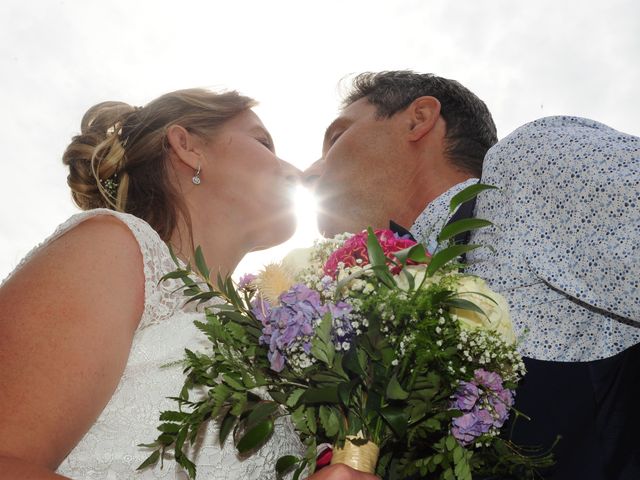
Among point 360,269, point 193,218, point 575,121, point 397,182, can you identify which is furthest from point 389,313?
point 397,182

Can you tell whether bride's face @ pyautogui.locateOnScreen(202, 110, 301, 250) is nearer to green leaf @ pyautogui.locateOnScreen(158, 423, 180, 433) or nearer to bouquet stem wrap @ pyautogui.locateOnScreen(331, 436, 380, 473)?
green leaf @ pyautogui.locateOnScreen(158, 423, 180, 433)

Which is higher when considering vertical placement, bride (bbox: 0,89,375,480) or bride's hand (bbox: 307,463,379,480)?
bride (bbox: 0,89,375,480)

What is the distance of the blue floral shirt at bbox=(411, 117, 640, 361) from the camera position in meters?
2.43

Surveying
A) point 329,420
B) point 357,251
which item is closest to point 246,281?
point 357,251

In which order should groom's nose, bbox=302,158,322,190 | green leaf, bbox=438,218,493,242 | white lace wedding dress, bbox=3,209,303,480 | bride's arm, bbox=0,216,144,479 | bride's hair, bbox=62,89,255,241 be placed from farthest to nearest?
groom's nose, bbox=302,158,322,190
bride's hair, bbox=62,89,255,241
white lace wedding dress, bbox=3,209,303,480
bride's arm, bbox=0,216,144,479
green leaf, bbox=438,218,493,242

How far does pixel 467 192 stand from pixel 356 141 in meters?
2.88

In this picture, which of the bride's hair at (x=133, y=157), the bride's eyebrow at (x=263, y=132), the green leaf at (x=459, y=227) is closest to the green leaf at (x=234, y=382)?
the green leaf at (x=459, y=227)

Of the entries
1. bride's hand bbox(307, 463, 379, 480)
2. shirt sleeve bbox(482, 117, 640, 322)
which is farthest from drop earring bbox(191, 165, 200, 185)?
bride's hand bbox(307, 463, 379, 480)

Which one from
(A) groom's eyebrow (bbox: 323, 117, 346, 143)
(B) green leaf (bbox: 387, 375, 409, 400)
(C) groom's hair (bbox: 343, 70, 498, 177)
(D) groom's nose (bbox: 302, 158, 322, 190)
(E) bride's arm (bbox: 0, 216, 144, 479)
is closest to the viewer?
(B) green leaf (bbox: 387, 375, 409, 400)

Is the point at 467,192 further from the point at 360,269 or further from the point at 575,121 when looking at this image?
the point at 575,121

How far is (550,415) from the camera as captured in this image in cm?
248

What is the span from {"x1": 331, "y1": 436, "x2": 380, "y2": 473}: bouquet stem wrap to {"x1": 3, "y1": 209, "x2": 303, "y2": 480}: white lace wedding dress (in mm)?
940

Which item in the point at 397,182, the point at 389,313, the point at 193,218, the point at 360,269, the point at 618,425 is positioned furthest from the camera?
the point at 397,182

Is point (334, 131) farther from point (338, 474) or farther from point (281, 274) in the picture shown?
point (338, 474)
